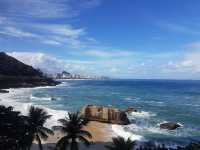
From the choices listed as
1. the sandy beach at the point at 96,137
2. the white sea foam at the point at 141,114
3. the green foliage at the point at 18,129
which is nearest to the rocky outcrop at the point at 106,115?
the sandy beach at the point at 96,137

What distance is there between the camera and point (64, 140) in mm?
45344

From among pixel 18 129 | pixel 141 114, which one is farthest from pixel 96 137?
pixel 141 114

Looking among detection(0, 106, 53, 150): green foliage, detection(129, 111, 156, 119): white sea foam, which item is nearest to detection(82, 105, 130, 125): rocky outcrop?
detection(129, 111, 156, 119): white sea foam

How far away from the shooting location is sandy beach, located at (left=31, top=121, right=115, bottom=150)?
191 feet

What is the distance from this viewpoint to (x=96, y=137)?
6619cm

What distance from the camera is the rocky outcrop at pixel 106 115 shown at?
79.3 m

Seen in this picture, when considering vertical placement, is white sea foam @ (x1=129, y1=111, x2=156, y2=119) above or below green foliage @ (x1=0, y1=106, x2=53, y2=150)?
below

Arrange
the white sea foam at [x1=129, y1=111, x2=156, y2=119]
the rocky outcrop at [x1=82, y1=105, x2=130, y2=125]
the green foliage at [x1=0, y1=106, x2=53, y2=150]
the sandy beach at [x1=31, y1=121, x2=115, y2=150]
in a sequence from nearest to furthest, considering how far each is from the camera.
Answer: the green foliage at [x1=0, y1=106, x2=53, y2=150] < the sandy beach at [x1=31, y1=121, x2=115, y2=150] < the rocky outcrop at [x1=82, y1=105, x2=130, y2=125] < the white sea foam at [x1=129, y1=111, x2=156, y2=119]

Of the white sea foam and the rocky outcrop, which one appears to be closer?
the rocky outcrop

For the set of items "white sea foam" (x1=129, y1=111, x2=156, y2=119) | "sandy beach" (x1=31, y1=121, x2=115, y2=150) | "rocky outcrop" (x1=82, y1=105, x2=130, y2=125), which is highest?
"rocky outcrop" (x1=82, y1=105, x2=130, y2=125)

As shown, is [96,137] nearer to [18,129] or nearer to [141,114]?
[18,129]

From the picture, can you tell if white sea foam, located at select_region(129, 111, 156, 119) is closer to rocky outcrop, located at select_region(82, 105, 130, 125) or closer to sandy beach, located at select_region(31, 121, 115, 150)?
Answer: rocky outcrop, located at select_region(82, 105, 130, 125)

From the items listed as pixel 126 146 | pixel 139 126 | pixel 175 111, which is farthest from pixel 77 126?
pixel 175 111

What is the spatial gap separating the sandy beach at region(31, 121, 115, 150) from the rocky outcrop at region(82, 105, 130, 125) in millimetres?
1766
